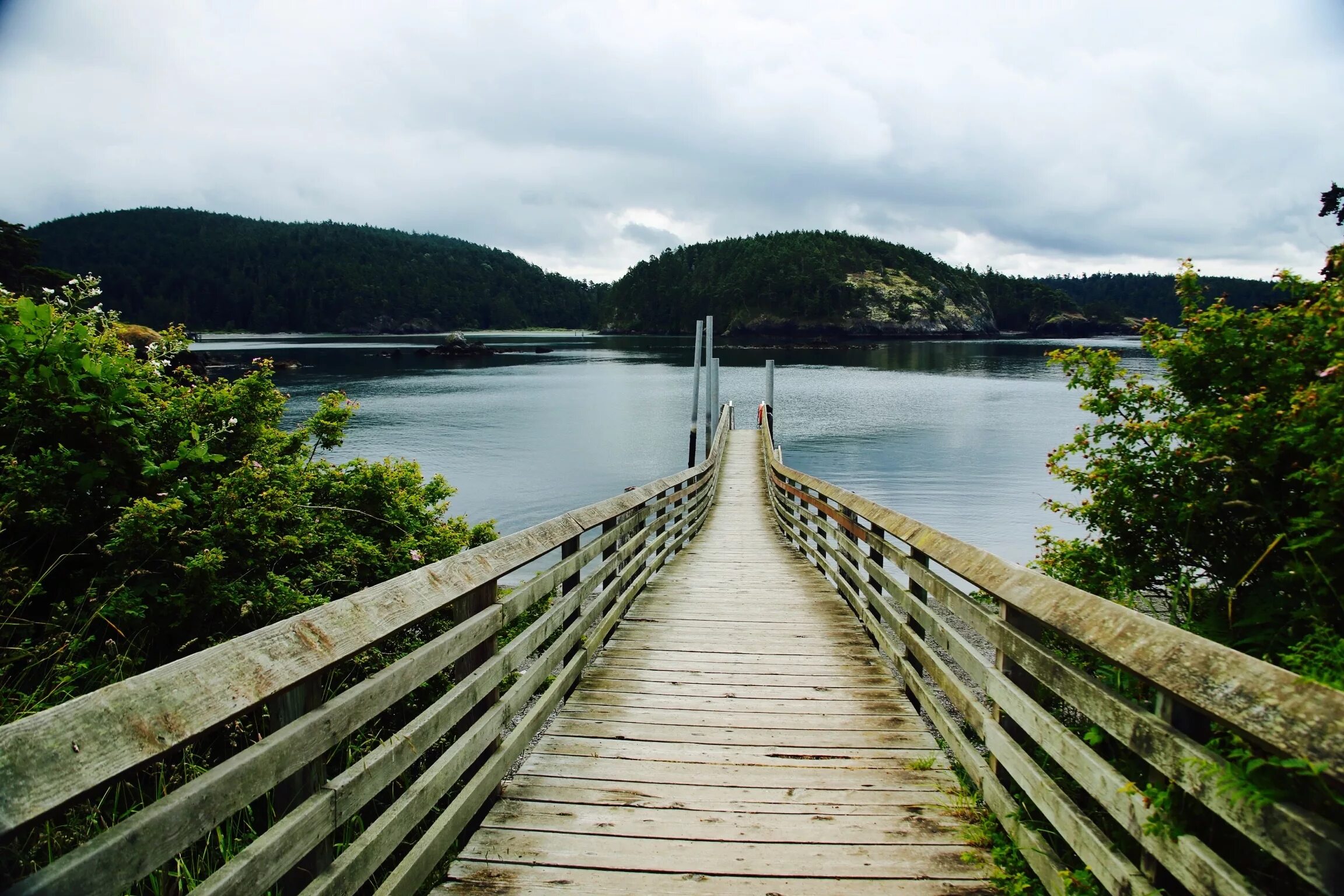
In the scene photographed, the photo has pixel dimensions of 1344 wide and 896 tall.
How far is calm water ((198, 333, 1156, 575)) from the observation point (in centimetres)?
2464

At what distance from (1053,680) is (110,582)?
4.54 metres

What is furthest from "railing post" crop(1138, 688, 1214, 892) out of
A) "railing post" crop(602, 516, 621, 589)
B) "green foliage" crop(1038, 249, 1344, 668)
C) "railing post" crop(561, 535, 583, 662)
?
"railing post" crop(602, 516, 621, 589)

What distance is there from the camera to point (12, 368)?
3883mm

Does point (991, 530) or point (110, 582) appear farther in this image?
point (991, 530)

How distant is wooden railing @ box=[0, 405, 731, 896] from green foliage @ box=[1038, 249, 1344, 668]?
→ 118 inches

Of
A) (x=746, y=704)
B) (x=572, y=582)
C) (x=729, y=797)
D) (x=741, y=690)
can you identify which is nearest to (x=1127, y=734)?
(x=729, y=797)

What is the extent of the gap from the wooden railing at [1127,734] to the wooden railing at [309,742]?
1988 mm

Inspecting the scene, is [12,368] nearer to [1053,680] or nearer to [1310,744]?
[1053,680]

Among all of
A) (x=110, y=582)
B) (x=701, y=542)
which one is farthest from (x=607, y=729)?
(x=701, y=542)

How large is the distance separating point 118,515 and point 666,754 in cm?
333

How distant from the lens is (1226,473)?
5000 mm

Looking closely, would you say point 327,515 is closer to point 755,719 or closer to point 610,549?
point 610,549

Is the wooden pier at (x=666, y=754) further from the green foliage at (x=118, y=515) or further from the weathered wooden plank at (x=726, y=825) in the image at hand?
the green foliage at (x=118, y=515)

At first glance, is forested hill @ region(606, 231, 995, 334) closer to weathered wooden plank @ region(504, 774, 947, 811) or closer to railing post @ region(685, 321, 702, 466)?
railing post @ region(685, 321, 702, 466)
